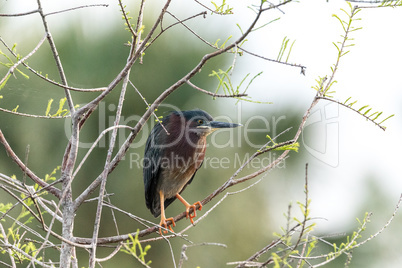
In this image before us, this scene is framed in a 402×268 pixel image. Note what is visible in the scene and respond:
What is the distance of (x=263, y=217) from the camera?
27.8ft

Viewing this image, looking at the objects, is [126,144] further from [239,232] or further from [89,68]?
[239,232]

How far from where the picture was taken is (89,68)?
7.89 m

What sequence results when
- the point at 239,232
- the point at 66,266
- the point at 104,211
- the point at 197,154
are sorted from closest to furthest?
the point at 66,266
the point at 197,154
the point at 104,211
the point at 239,232

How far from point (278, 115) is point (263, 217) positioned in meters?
1.85

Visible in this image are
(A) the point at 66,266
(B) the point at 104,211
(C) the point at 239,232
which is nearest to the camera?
(A) the point at 66,266

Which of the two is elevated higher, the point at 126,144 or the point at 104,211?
the point at 126,144

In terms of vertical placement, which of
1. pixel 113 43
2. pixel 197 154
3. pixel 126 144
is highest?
pixel 113 43

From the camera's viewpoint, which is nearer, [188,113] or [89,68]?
[188,113]

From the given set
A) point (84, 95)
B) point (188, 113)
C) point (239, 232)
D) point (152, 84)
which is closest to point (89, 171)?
point (84, 95)

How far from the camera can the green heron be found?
440cm

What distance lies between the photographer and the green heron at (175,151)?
440 centimetres

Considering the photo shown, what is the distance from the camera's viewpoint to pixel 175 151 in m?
4.39

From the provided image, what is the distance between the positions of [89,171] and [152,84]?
171 centimetres

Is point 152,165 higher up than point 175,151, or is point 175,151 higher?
point 175,151
